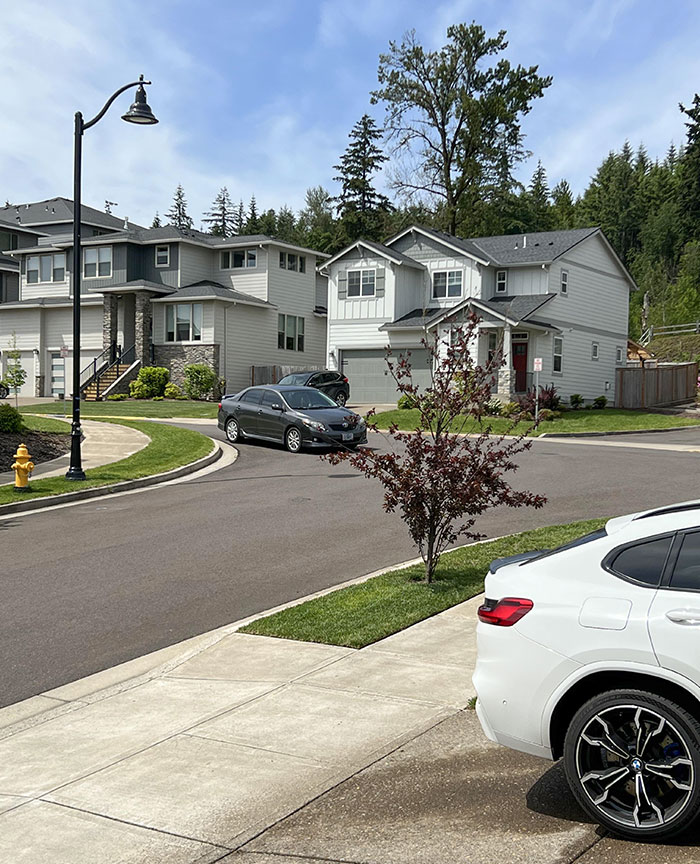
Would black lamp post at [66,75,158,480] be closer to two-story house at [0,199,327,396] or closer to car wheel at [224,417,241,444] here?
car wheel at [224,417,241,444]

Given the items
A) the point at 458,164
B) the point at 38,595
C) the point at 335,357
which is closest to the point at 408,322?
the point at 335,357

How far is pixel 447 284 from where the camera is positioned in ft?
144

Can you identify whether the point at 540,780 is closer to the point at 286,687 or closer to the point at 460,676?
the point at 460,676

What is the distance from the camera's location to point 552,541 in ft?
38.4

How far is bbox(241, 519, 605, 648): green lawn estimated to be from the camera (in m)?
8.12

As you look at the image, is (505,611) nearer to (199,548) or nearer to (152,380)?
(199,548)

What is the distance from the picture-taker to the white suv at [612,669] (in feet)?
13.9

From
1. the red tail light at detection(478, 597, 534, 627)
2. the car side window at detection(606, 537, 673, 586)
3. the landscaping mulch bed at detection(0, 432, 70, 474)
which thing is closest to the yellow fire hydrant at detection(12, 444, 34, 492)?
the landscaping mulch bed at detection(0, 432, 70, 474)

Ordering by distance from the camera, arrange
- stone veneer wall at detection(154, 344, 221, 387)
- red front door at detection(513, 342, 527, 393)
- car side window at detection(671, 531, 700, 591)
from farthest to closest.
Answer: stone veneer wall at detection(154, 344, 221, 387) < red front door at detection(513, 342, 527, 393) < car side window at detection(671, 531, 700, 591)

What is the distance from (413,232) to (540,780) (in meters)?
41.0

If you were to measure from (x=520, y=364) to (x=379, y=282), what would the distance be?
7716 mm

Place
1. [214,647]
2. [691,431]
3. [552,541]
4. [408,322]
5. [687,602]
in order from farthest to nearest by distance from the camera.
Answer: [408,322] → [691,431] → [552,541] → [214,647] → [687,602]

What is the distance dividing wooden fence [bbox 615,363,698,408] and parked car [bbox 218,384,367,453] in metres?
23.0

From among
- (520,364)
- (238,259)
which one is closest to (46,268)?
(238,259)
